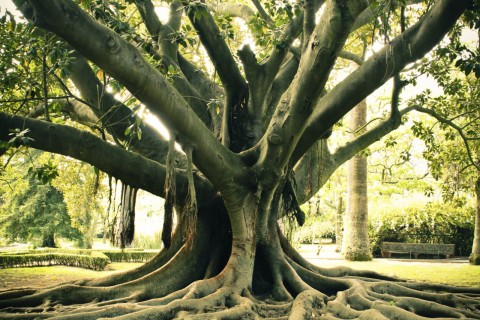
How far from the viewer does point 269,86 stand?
6.64 m

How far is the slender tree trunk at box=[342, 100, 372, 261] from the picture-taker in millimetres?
14211

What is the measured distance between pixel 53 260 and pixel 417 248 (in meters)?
14.6

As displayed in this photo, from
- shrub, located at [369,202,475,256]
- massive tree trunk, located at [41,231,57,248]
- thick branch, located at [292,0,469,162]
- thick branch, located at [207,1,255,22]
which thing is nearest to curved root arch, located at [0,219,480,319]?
thick branch, located at [292,0,469,162]

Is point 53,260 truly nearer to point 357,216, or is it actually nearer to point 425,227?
point 357,216

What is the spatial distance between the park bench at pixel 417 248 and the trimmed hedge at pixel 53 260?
38.3 ft

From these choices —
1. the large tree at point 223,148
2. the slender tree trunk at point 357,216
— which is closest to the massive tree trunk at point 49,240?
the slender tree trunk at point 357,216

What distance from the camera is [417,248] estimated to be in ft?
56.4

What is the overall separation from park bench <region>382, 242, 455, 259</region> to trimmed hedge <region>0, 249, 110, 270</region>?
11.7 m

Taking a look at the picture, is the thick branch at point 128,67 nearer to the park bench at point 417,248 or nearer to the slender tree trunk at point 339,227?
the park bench at point 417,248

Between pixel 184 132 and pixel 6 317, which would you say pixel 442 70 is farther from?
pixel 6 317

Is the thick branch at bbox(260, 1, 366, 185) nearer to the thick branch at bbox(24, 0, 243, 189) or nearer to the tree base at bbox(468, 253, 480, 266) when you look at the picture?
the thick branch at bbox(24, 0, 243, 189)

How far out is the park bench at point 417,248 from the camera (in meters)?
17.0

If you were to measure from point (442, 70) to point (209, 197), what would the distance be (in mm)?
5142

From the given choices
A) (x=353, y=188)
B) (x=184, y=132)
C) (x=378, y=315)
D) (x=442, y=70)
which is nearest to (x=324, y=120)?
(x=184, y=132)
